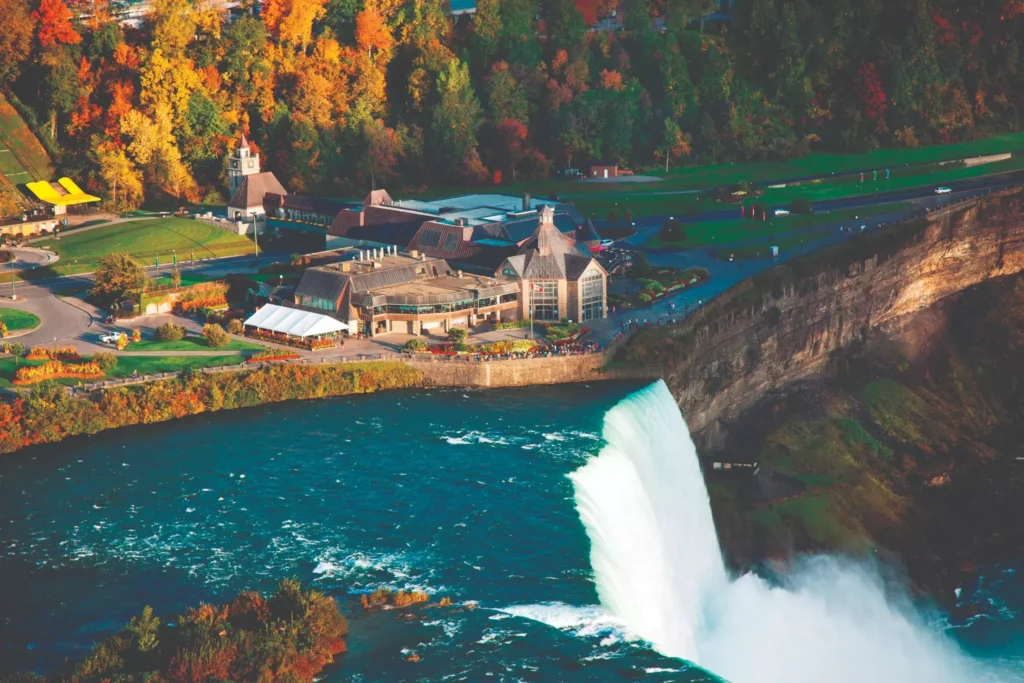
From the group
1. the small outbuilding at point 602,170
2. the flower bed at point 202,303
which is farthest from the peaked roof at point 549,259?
the small outbuilding at point 602,170

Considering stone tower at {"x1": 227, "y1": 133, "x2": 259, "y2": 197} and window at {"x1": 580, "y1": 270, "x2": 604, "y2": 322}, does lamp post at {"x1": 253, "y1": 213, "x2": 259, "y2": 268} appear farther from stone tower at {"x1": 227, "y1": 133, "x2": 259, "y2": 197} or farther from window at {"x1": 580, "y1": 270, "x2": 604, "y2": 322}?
window at {"x1": 580, "y1": 270, "x2": 604, "y2": 322}

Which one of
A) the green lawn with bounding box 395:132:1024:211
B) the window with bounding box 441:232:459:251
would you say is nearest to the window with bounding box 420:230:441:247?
the window with bounding box 441:232:459:251

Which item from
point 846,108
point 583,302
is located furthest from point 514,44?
point 583,302

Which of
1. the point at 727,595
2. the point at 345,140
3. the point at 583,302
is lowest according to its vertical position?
the point at 727,595

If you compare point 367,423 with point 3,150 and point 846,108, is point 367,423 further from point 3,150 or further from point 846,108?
point 846,108

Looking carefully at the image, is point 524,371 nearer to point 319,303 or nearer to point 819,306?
point 319,303

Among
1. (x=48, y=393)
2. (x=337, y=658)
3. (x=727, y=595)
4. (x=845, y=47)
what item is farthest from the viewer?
(x=845, y=47)

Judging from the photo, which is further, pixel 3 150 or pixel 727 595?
pixel 3 150
